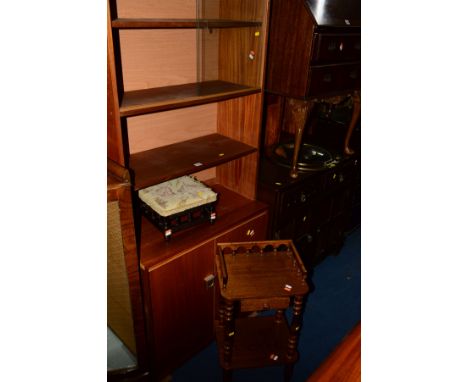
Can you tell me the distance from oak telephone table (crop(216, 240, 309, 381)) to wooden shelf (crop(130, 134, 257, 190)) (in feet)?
1.52

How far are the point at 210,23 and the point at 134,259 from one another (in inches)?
46.2

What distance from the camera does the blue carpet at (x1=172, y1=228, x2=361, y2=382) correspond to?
2.03m

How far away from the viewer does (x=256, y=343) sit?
1996 mm

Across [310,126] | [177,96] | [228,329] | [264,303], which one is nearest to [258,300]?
[264,303]

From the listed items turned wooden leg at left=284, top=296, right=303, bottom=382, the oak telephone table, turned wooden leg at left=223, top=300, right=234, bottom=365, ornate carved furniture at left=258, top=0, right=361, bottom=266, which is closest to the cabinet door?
the oak telephone table

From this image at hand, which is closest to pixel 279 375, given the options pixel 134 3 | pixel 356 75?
pixel 356 75

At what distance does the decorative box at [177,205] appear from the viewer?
1699mm

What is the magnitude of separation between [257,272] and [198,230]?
387mm

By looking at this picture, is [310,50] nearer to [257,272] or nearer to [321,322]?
[257,272]

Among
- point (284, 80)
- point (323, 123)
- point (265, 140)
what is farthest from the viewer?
point (323, 123)

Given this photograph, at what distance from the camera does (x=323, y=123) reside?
317 cm

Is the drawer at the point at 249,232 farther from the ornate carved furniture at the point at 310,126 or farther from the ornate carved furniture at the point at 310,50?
the ornate carved furniture at the point at 310,50

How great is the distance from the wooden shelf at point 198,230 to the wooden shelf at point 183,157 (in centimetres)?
34

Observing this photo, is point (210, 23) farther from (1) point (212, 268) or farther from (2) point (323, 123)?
(2) point (323, 123)
